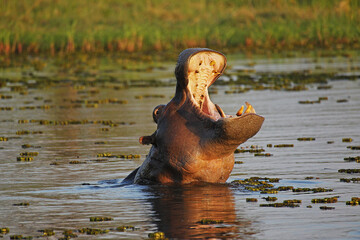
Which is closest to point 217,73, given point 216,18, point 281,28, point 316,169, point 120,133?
point 316,169

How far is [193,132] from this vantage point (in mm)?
9297

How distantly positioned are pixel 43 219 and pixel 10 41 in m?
30.9

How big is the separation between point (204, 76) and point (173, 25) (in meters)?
33.9

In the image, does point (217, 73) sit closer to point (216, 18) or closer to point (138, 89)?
point (138, 89)

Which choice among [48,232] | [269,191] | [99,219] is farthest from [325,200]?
[48,232]

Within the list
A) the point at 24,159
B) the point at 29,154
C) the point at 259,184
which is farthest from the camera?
the point at 29,154

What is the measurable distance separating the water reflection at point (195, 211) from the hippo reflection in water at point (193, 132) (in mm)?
188

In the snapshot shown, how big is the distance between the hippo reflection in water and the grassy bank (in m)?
28.3

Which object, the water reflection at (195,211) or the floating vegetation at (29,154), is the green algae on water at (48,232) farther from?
the floating vegetation at (29,154)

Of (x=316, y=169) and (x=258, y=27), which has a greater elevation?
(x=258, y=27)

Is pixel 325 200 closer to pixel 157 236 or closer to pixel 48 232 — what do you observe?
pixel 157 236

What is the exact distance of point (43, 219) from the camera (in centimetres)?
841

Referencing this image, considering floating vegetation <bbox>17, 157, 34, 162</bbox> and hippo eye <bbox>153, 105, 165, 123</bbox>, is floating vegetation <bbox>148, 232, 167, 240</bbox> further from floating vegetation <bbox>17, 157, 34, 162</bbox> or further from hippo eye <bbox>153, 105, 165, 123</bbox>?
floating vegetation <bbox>17, 157, 34, 162</bbox>

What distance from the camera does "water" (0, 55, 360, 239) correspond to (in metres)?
7.79
